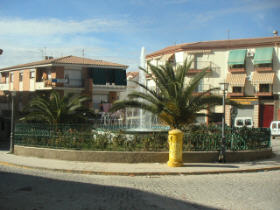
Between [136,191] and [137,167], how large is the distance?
11.4 feet

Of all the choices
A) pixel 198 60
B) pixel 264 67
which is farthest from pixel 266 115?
pixel 198 60

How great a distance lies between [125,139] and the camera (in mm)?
14125

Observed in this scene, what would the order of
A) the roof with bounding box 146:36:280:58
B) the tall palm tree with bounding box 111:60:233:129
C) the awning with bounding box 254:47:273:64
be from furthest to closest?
the roof with bounding box 146:36:280:58, the awning with bounding box 254:47:273:64, the tall palm tree with bounding box 111:60:233:129

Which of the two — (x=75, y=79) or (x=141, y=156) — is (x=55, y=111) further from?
(x=75, y=79)

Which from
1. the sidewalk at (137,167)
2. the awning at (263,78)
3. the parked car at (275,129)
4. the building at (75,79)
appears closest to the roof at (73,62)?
the building at (75,79)

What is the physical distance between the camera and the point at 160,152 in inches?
537

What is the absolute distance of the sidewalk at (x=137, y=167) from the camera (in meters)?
12.0

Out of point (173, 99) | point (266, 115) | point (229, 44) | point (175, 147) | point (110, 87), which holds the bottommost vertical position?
point (175, 147)

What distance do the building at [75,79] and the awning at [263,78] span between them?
14.8 meters

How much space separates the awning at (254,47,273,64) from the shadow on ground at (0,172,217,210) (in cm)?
3043

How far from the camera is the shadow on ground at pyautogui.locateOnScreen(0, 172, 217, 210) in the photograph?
771 cm

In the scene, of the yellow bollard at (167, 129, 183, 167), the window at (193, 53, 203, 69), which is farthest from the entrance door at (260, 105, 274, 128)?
the yellow bollard at (167, 129, 183, 167)

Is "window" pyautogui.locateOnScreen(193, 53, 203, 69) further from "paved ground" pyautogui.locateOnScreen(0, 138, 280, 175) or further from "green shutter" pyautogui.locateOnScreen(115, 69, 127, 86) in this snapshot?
"paved ground" pyautogui.locateOnScreen(0, 138, 280, 175)

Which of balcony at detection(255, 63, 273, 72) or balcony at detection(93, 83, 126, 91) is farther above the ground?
balcony at detection(255, 63, 273, 72)
